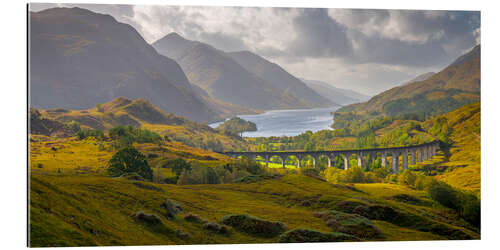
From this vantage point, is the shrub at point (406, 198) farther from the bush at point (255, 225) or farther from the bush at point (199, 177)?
the bush at point (199, 177)

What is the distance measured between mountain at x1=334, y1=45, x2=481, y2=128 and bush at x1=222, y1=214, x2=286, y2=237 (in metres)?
23.3

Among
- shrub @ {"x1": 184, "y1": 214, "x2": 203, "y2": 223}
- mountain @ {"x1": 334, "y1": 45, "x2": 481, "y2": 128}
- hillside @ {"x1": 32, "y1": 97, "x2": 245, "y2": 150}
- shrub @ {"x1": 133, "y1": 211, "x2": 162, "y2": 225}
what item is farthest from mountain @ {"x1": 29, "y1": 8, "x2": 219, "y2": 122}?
mountain @ {"x1": 334, "y1": 45, "x2": 481, "y2": 128}

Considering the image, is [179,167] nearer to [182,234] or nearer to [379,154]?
[182,234]

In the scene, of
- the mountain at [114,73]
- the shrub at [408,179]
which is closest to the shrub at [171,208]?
the shrub at [408,179]

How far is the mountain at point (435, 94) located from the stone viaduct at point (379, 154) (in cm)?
654

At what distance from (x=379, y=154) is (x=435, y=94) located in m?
18.6

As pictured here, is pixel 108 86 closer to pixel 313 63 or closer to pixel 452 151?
pixel 313 63

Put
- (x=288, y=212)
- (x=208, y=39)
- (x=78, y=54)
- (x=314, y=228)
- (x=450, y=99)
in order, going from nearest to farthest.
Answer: (x=314, y=228), (x=288, y=212), (x=208, y=39), (x=450, y=99), (x=78, y=54)

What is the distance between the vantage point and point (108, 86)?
10825 centimetres

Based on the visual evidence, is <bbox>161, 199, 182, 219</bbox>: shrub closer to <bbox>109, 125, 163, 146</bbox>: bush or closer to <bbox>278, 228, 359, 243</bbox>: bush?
<bbox>278, 228, 359, 243</bbox>: bush

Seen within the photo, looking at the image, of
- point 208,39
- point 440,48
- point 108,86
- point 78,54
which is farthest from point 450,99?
point 108,86

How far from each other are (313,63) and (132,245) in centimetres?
2726

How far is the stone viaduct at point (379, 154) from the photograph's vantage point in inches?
2186

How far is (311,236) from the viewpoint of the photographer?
66.0 ft
